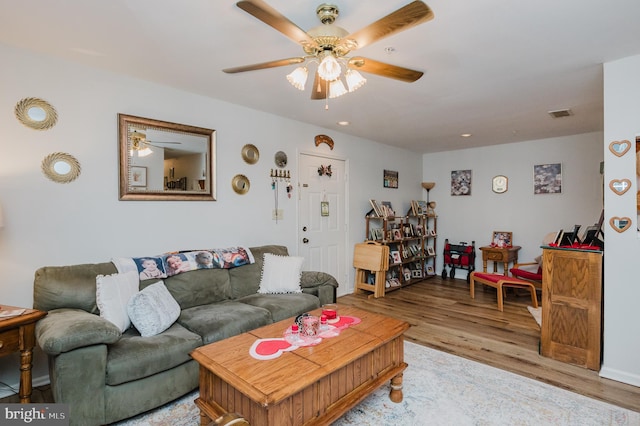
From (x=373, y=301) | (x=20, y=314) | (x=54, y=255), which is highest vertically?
(x=54, y=255)

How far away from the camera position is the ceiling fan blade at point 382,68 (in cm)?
184

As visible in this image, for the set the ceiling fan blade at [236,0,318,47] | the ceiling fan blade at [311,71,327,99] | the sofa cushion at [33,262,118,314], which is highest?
the ceiling fan blade at [236,0,318,47]

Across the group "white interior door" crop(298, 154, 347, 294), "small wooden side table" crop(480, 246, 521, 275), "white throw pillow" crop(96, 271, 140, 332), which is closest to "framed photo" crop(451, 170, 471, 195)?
"small wooden side table" crop(480, 246, 521, 275)

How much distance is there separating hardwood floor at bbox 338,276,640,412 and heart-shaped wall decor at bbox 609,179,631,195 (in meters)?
1.44

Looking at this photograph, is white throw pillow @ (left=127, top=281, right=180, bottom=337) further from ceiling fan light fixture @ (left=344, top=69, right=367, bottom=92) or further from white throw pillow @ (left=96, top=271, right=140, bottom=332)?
ceiling fan light fixture @ (left=344, top=69, right=367, bottom=92)

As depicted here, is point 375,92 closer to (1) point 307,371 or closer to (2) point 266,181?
(2) point 266,181

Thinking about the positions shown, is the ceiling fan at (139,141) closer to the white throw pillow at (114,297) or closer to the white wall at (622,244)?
the white throw pillow at (114,297)

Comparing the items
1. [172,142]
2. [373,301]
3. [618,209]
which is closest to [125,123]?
[172,142]

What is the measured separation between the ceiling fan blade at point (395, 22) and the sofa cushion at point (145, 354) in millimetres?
2106

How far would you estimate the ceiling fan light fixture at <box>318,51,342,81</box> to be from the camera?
1.70m

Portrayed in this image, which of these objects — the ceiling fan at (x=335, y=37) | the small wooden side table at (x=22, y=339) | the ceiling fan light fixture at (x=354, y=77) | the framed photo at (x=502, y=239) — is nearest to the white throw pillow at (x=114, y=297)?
the small wooden side table at (x=22, y=339)

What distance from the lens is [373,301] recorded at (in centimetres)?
464

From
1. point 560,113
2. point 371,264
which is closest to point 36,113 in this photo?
point 371,264

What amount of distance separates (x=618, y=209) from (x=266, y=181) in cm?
326
